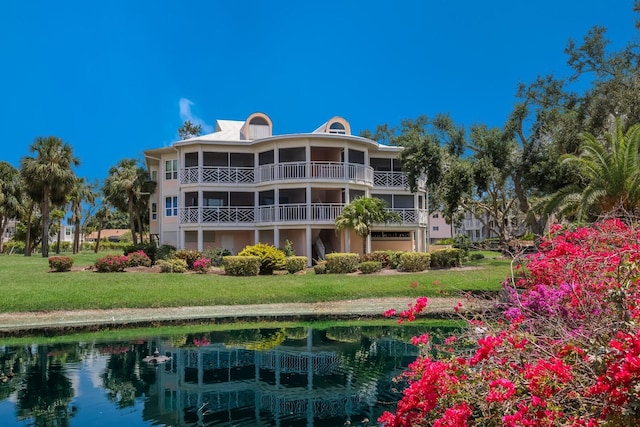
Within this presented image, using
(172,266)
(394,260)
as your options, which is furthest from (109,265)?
(394,260)

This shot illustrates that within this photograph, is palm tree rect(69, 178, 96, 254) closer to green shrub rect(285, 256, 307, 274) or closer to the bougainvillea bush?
green shrub rect(285, 256, 307, 274)

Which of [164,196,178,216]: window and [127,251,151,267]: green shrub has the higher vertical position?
[164,196,178,216]: window

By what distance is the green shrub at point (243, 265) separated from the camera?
2506 centimetres

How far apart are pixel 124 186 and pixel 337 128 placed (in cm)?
1760

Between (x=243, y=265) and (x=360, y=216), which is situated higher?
(x=360, y=216)

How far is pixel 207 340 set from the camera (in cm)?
1472

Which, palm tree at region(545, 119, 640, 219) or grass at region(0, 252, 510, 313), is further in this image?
palm tree at region(545, 119, 640, 219)

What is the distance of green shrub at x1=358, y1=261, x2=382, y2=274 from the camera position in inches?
1013

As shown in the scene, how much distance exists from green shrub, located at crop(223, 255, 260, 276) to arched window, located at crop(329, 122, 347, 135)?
37.8 feet

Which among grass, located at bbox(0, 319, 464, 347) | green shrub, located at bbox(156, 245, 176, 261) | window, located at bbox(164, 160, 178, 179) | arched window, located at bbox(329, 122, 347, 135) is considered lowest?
grass, located at bbox(0, 319, 464, 347)

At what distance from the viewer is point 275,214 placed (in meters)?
30.4

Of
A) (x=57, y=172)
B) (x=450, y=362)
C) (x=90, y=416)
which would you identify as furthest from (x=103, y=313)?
(x=57, y=172)

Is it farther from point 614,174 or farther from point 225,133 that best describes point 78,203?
point 614,174

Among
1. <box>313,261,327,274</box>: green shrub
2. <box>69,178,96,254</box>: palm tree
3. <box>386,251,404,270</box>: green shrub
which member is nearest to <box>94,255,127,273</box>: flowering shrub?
<box>313,261,327,274</box>: green shrub
